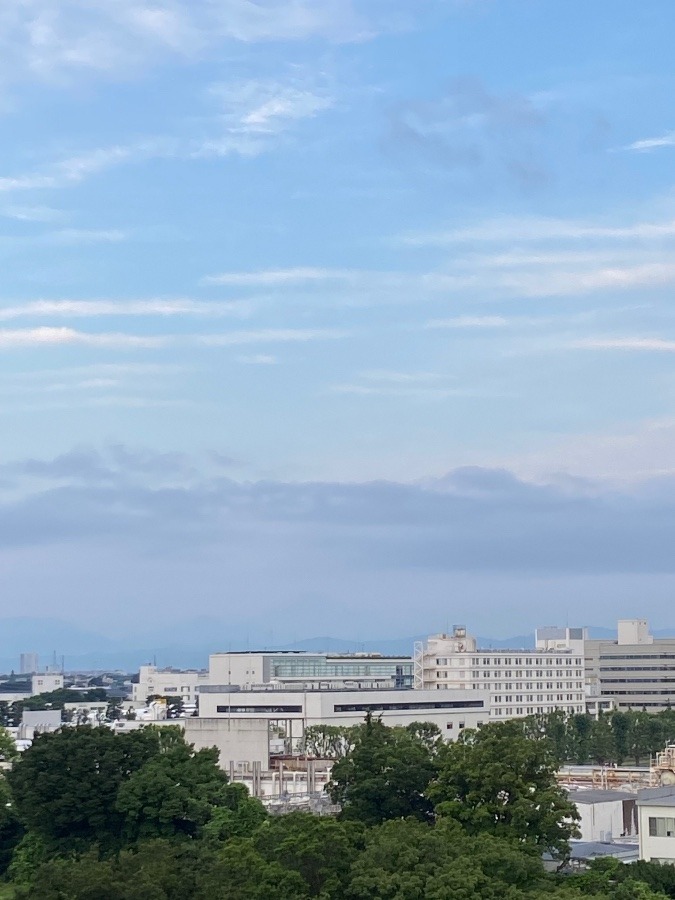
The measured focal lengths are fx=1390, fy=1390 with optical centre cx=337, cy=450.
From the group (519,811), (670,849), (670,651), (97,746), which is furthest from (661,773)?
(670,651)

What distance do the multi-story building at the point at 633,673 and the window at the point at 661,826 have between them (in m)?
99.8

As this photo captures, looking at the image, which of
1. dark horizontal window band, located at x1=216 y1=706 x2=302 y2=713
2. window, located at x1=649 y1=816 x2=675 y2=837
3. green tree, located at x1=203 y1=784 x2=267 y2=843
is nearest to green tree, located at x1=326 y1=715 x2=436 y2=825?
green tree, located at x1=203 y1=784 x2=267 y2=843

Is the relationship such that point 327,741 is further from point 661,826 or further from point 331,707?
point 661,826

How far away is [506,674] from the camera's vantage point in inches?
5059

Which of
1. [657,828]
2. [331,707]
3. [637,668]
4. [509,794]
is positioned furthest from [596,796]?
[637,668]

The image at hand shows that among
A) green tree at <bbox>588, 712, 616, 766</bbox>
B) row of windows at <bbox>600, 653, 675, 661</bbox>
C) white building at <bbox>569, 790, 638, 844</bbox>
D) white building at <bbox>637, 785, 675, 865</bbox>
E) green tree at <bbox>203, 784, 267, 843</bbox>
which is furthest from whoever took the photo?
row of windows at <bbox>600, 653, 675, 661</bbox>

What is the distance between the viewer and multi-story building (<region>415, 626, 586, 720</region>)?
124 metres

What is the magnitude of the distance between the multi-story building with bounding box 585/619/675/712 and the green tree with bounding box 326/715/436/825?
96174 mm

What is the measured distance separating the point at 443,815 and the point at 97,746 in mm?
13193

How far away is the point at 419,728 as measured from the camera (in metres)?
88.7

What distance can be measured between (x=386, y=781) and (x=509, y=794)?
7.06 metres

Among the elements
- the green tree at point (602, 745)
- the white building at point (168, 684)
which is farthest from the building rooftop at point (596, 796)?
the white building at point (168, 684)

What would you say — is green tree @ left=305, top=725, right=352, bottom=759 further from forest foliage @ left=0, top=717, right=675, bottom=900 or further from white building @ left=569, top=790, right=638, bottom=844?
forest foliage @ left=0, top=717, right=675, bottom=900

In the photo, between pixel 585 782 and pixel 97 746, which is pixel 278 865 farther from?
pixel 585 782
